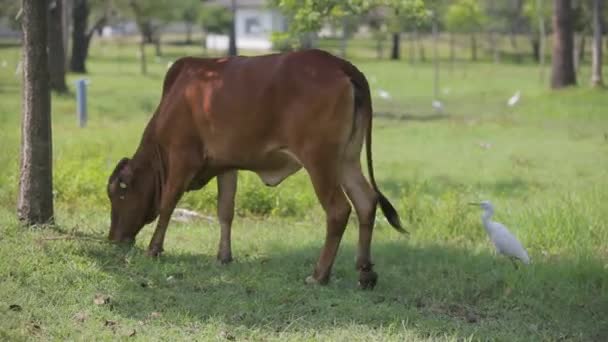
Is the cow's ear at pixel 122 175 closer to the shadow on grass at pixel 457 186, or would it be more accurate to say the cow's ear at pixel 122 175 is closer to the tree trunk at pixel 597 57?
the shadow on grass at pixel 457 186

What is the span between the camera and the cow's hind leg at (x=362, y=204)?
752 cm

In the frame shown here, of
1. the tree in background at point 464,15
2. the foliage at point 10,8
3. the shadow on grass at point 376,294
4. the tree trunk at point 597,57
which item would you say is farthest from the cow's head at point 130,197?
the tree in background at point 464,15

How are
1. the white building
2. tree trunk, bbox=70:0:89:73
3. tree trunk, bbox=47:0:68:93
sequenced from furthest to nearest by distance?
the white building, tree trunk, bbox=70:0:89:73, tree trunk, bbox=47:0:68:93

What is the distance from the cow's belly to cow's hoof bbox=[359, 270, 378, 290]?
0.91m

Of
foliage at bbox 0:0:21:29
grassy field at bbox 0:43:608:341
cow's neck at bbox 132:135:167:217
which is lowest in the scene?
grassy field at bbox 0:43:608:341

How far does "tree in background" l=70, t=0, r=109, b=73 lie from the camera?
1503 inches

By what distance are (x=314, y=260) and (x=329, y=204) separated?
1.05 meters

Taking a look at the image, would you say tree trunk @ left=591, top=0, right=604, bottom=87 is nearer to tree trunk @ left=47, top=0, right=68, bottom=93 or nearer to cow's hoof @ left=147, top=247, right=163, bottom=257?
tree trunk @ left=47, top=0, right=68, bottom=93

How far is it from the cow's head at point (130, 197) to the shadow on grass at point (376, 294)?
39 centimetres

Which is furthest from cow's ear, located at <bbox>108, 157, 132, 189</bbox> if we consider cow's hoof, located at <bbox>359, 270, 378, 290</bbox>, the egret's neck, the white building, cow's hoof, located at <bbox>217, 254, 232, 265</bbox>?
the white building

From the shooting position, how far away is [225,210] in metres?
8.31

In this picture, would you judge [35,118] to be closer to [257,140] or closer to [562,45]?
[257,140]

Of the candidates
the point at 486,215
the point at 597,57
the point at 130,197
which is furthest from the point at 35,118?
the point at 597,57

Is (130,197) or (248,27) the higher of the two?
(130,197)
